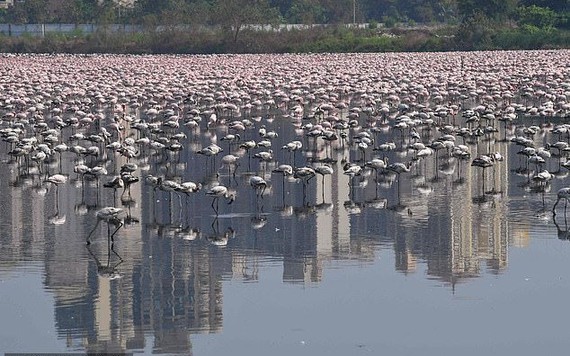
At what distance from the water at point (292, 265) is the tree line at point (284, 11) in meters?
51.8

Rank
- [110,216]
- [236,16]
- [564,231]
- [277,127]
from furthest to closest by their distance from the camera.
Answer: [236,16] < [277,127] < [564,231] < [110,216]

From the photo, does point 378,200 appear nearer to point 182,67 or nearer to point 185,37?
point 182,67

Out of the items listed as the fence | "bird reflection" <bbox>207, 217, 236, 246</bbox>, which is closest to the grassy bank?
the fence

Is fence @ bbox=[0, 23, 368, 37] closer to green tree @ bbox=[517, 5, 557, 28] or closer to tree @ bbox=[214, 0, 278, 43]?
tree @ bbox=[214, 0, 278, 43]

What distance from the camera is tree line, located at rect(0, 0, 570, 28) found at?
78.2 m

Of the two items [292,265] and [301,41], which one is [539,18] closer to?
[301,41]

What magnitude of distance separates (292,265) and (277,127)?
16.0m

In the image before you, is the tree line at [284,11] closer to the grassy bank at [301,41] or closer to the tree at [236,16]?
the tree at [236,16]

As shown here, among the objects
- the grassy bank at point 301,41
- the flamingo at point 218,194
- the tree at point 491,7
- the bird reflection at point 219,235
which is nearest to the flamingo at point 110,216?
the bird reflection at point 219,235

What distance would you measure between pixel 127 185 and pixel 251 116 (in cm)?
1458

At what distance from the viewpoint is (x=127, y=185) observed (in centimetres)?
2141

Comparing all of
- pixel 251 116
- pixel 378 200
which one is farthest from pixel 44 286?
pixel 251 116

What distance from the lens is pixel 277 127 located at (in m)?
32.6

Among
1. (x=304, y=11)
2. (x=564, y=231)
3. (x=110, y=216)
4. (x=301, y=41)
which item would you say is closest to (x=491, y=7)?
(x=301, y=41)
